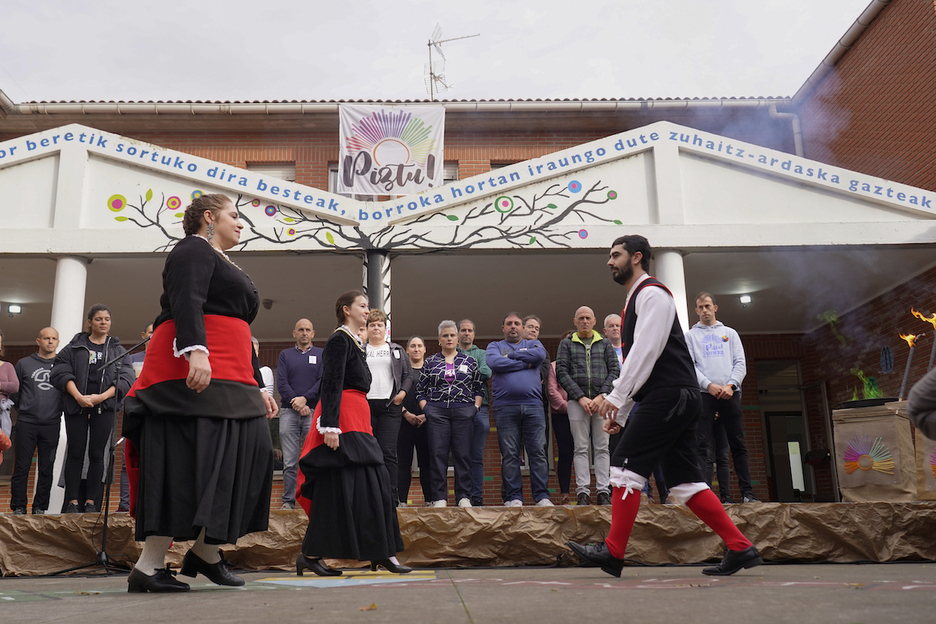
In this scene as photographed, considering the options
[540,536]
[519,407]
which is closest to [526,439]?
[519,407]

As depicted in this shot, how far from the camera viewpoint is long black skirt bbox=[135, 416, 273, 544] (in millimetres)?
3246

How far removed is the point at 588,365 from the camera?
745cm

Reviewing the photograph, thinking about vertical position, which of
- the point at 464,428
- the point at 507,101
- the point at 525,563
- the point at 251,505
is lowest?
the point at 525,563

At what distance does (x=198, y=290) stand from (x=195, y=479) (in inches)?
32.7

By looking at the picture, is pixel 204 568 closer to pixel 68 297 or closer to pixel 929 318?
pixel 68 297

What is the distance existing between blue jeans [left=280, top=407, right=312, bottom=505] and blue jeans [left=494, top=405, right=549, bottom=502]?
205cm

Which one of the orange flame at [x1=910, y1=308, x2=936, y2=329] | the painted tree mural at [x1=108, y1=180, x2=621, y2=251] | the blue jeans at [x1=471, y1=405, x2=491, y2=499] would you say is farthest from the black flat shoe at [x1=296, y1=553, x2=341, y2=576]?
the orange flame at [x1=910, y1=308, x2=936, y2=329]

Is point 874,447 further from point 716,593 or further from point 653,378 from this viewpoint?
point 716,593

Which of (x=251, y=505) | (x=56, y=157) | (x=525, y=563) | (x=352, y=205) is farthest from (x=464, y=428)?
(x=56, y=157)

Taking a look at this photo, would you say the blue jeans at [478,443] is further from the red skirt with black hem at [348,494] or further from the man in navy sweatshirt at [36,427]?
the man in navy sweatshirt at [36,427]

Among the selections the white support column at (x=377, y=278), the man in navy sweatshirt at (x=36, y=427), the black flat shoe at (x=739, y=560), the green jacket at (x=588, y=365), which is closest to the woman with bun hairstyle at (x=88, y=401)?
the man in navy sweatshirt at (x=36, y=427)

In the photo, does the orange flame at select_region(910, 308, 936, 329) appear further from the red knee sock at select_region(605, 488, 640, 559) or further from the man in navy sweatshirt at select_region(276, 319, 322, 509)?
the man in navy sweatshirt at select_region(276, 319, 322, 509)

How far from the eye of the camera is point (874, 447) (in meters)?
7.07

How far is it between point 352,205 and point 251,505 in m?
5.52
